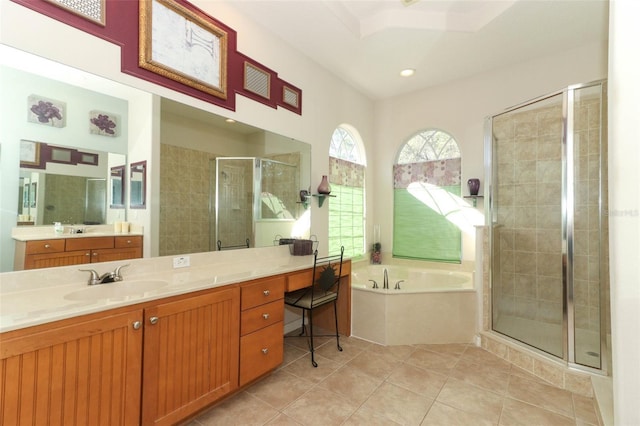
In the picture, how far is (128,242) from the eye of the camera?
1.78 metres

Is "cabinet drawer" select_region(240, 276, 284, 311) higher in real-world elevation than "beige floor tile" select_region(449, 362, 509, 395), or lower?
higher

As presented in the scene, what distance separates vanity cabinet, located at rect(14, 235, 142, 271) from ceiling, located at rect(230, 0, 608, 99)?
2082mm

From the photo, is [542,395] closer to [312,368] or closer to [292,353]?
[312,368]

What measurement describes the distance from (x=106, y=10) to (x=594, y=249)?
12.6ft

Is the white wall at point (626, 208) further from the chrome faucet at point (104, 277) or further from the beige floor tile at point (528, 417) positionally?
the chrome faucet at point (104, 277)

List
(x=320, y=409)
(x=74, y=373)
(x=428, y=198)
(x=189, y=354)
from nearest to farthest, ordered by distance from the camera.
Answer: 1. (x=74, y=373)
2. (x=189, y=354)
3. (x=320, y=409)
4. (x=428, y=198)

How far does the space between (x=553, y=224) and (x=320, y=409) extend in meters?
2.55

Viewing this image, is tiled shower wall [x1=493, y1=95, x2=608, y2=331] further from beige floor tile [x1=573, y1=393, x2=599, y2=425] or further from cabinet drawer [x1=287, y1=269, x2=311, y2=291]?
cabinet drawer [x1=287, y1=269, x2=311, y2=291]

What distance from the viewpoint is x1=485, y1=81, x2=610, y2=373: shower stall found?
2.24 meters

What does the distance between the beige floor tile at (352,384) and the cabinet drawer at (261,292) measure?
738 mm

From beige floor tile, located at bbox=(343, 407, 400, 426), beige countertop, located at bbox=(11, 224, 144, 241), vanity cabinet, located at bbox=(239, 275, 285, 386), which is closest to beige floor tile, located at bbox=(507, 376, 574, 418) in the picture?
beige floor tile, located at bbox=(343, 407, 400, 426)

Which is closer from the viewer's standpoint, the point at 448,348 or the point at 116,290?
the point at 116,290

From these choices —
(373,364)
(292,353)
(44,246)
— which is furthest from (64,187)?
(373,364)

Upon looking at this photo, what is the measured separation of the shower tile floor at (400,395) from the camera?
173 cm
